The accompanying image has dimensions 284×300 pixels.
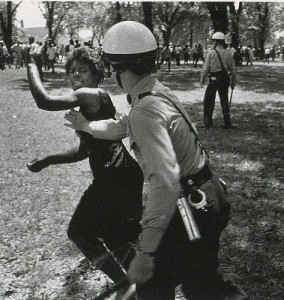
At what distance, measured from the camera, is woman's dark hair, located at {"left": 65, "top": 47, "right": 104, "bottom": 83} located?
2.86 meters

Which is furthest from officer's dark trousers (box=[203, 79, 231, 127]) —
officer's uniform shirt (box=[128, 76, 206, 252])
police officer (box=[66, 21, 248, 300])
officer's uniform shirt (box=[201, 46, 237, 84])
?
officer's uniform shirt (box=[128, 76, 206, 252])

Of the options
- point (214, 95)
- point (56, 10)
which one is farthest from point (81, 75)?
point (56, 10)

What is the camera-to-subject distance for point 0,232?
14.7 feet

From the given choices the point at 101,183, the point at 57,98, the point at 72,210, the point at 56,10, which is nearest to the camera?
the point at 57,98

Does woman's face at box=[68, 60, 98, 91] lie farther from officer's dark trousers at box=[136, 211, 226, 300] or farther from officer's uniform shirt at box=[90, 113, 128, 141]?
officer's dark trousers at box=[136, 211, 226, 300]

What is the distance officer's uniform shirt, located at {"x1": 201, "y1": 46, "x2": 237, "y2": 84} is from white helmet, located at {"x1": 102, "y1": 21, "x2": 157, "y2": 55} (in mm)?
7158

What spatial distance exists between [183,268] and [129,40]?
1.06m

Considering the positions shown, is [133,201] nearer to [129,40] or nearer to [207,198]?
[207,198]

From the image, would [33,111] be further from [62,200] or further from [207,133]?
[62,200]

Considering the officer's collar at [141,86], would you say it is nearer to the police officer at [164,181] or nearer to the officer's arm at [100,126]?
the police officer at [164,181]

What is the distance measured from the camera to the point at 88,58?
286 cm

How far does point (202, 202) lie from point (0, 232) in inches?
120

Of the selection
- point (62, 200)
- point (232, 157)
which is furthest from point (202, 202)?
point (232, 157)

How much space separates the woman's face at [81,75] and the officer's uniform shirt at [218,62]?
21.2ft
